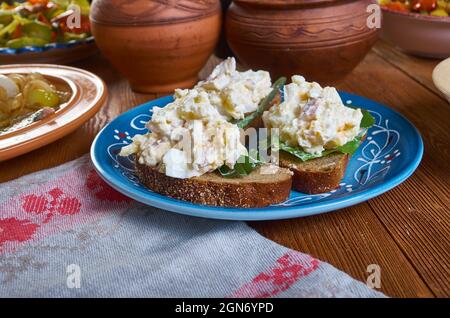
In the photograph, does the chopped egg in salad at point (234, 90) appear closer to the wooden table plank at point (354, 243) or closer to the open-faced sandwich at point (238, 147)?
the open-faced sandwich at point (238, 147)

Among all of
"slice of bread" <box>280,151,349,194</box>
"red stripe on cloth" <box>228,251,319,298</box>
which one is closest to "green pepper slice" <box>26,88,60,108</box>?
"slice of bread" <box>280,151,349,194</box>

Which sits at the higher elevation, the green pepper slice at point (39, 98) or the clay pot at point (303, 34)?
the clay pot at point (303, 34)

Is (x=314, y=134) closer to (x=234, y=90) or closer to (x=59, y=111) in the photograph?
(x=234, y=90)

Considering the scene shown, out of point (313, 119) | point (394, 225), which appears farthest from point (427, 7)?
point (394, 225)

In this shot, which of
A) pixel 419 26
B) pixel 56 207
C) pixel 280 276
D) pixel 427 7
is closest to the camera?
pixel 280 276

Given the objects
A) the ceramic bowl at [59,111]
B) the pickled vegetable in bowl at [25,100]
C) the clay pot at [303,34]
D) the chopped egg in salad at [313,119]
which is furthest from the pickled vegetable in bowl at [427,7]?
the pickled vegetable in bowl at [25,100]

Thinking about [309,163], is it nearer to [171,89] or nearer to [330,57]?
[330,57]

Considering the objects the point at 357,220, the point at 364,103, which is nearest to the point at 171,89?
the point at 364,103
